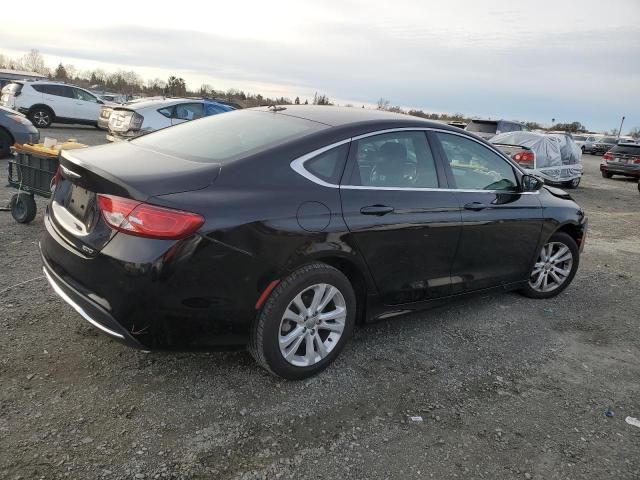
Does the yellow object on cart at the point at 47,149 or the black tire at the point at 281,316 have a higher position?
the yellow object on cart at the point at 47,149

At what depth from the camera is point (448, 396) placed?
3211 millimetres

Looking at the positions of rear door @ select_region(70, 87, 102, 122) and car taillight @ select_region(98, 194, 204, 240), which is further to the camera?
rear door @ select_region(70, 87, 102, 122)

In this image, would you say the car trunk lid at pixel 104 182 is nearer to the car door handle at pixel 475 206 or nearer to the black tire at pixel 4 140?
the car door handle at pixel 475 206

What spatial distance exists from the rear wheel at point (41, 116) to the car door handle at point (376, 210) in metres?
18.3

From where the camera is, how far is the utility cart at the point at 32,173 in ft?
17.6

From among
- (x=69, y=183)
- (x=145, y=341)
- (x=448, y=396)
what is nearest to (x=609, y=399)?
(x=448, y=396)

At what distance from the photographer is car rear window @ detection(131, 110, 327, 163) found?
10.2ft

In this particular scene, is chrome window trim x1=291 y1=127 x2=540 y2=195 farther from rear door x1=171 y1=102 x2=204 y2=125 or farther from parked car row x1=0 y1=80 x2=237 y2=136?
rear door x1=171 y1=102 x2=204 y2=125

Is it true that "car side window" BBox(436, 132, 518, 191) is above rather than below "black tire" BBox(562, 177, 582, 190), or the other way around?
above

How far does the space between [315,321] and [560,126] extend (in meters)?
74.2

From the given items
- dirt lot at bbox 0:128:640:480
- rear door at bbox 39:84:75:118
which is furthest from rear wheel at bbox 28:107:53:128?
dirt lot at bbox 0:128:640:480

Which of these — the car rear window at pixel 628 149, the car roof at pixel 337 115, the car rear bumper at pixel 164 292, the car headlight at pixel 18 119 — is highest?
the car rear window at pixel 628 149

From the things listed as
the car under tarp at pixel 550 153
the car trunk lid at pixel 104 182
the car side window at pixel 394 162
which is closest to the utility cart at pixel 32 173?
the car trunk lid at pixel 104 182

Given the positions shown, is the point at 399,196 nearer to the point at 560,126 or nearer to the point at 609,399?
the point at 609,399
